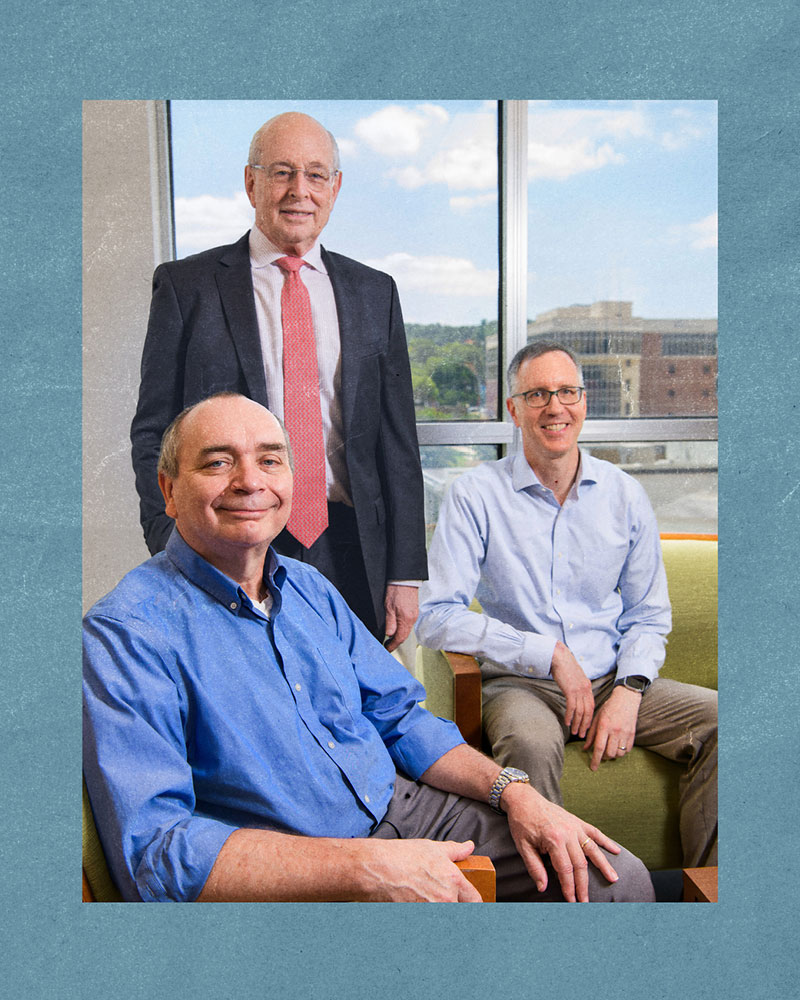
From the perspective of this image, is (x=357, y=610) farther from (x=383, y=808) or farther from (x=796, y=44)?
(x=796, y=44)

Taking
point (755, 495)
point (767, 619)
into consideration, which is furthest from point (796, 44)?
point (767, 619)

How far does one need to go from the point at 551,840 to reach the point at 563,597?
22.3 inches

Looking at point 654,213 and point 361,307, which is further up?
point 654,213

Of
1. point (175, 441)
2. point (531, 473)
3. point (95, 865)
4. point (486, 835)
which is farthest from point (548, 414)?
point (95, 865)

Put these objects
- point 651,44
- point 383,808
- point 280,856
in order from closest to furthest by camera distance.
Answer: point 280,856 < point 383,808 < point 651,44

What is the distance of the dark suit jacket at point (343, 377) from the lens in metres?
2.19

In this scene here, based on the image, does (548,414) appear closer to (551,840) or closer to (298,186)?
(298,186)

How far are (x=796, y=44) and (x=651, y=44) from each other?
35 cm

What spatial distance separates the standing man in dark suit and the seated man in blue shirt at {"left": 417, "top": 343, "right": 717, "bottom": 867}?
15 centimetres

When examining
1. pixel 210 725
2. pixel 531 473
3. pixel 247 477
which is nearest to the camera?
pixel 210 725

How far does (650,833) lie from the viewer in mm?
2285

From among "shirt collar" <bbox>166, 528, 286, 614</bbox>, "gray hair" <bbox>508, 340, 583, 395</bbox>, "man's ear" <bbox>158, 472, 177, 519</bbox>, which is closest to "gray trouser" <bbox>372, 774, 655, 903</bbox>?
"shirt collar" <bbox>166, 528, 286, 614</bbox>

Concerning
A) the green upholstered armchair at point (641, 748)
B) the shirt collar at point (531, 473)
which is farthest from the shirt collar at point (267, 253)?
the green upholstered armchair at point (641, 748)

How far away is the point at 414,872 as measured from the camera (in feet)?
6.63
